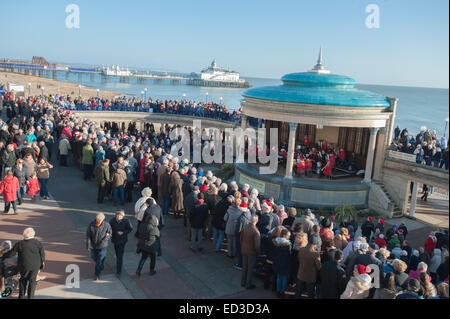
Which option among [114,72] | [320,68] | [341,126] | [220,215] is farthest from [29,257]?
[114,72]

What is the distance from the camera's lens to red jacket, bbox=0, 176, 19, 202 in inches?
432

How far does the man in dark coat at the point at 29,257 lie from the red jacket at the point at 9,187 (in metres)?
4.54

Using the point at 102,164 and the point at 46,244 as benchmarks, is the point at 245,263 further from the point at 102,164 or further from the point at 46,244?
the point at 102,164

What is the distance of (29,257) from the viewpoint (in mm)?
6980

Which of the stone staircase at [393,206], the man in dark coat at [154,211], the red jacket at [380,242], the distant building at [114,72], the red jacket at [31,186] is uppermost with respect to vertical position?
the distant building at [114,72]

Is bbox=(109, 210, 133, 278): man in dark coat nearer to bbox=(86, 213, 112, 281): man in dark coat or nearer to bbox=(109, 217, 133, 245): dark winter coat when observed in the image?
bbox=(109, 217, 133, 245): dark winter coat

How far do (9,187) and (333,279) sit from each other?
9199 mm

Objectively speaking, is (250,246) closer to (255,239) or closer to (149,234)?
(255,239)

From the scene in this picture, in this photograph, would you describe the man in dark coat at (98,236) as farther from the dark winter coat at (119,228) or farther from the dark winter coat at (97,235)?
the dark winter coat at (119,228)

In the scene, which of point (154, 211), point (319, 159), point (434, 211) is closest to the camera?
point (154, 211)

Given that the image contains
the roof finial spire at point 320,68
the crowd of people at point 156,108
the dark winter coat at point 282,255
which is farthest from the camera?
the crowd of people at point 156,108

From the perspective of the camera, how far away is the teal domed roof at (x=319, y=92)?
53.7 ft

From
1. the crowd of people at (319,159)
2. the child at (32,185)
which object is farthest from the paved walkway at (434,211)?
the child at (32,185)
